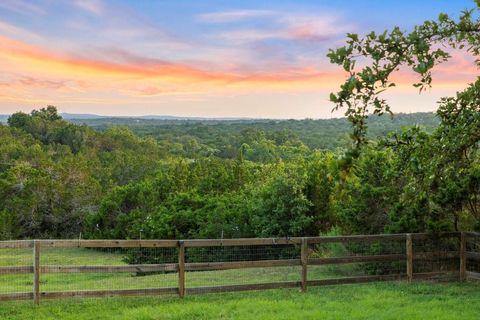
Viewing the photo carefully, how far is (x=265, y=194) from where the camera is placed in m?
21.3

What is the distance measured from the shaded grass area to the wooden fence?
0.16 meters

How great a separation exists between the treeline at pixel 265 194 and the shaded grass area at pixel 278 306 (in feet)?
6.19

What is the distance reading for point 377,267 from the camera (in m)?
13.6

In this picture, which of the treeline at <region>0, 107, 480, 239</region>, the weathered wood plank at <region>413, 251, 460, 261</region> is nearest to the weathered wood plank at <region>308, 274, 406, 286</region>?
the weathered wood plank at <region>413, 251, 460, 261</region>

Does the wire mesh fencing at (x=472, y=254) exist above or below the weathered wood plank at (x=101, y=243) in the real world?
below

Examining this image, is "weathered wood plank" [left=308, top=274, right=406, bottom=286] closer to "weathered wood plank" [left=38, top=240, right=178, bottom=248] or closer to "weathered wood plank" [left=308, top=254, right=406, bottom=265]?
"weathered wood plank" [left=308, top=254, right=406, bottom=265]

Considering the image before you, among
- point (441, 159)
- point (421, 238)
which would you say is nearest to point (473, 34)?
point (441, 159)

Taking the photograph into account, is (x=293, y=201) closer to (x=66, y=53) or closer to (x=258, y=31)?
(x=258, y=31)

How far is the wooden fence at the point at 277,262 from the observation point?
369 inches

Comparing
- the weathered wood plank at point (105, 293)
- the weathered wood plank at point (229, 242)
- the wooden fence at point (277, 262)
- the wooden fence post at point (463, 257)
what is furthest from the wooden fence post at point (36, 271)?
the wooden fence post at point (463, 257)

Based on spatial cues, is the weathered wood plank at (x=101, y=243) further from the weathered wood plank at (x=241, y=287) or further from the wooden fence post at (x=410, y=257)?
the wooden fence post at (x=410, y=257)

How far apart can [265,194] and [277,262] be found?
35.2ft

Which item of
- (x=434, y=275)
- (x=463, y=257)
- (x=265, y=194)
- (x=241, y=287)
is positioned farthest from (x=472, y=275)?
(x=265, y=194)

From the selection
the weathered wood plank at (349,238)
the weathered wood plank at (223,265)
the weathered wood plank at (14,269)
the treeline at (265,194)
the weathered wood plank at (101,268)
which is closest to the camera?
the treeline at (265,194)
